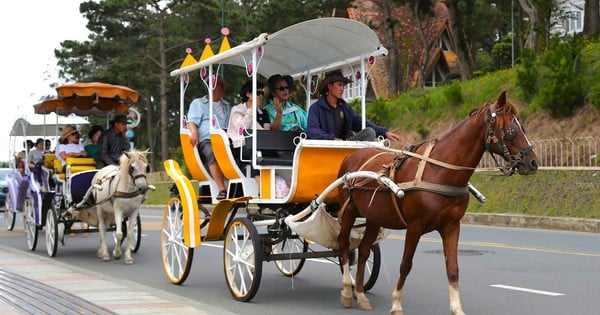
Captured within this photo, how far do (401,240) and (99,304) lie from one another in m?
9.35

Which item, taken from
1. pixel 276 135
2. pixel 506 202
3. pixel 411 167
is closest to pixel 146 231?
pixel 506 202

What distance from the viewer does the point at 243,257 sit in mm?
9875

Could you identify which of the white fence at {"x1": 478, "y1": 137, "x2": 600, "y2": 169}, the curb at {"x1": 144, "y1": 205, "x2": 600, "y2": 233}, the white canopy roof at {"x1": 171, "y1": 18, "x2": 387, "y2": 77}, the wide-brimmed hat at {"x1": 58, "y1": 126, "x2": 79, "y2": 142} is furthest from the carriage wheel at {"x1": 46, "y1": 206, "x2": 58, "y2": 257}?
the white fence at {"x1": 478, "y1": 137, "x2": 600, "y2": 169}

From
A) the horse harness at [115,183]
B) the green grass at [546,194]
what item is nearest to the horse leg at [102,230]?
the horse harness at [115,183]

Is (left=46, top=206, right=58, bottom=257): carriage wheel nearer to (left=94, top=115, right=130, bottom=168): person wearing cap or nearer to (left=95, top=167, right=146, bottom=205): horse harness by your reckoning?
(left=95, top=167, right=146, bottom=205): horse harness

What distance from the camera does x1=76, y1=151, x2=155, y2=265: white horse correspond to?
13992 millimetres

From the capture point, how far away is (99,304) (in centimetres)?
892

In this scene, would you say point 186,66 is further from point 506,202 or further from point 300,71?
point 506,202

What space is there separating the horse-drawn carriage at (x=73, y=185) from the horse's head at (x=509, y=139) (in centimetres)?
753

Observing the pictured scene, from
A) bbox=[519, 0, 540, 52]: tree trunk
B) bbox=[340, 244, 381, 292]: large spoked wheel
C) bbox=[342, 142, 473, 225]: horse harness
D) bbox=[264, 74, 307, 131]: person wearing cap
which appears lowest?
bbox=[340, 244, 381, 292]: large spoked wheel

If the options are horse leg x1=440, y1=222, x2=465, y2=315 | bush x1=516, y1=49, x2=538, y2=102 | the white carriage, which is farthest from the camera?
bush x1=516, y1=49, x2=538, y2=102

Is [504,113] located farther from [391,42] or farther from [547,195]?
[391,42]

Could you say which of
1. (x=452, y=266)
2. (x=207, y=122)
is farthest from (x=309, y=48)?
(x=452, y=266)

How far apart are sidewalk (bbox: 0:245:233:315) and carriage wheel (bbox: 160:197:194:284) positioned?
603 mm
